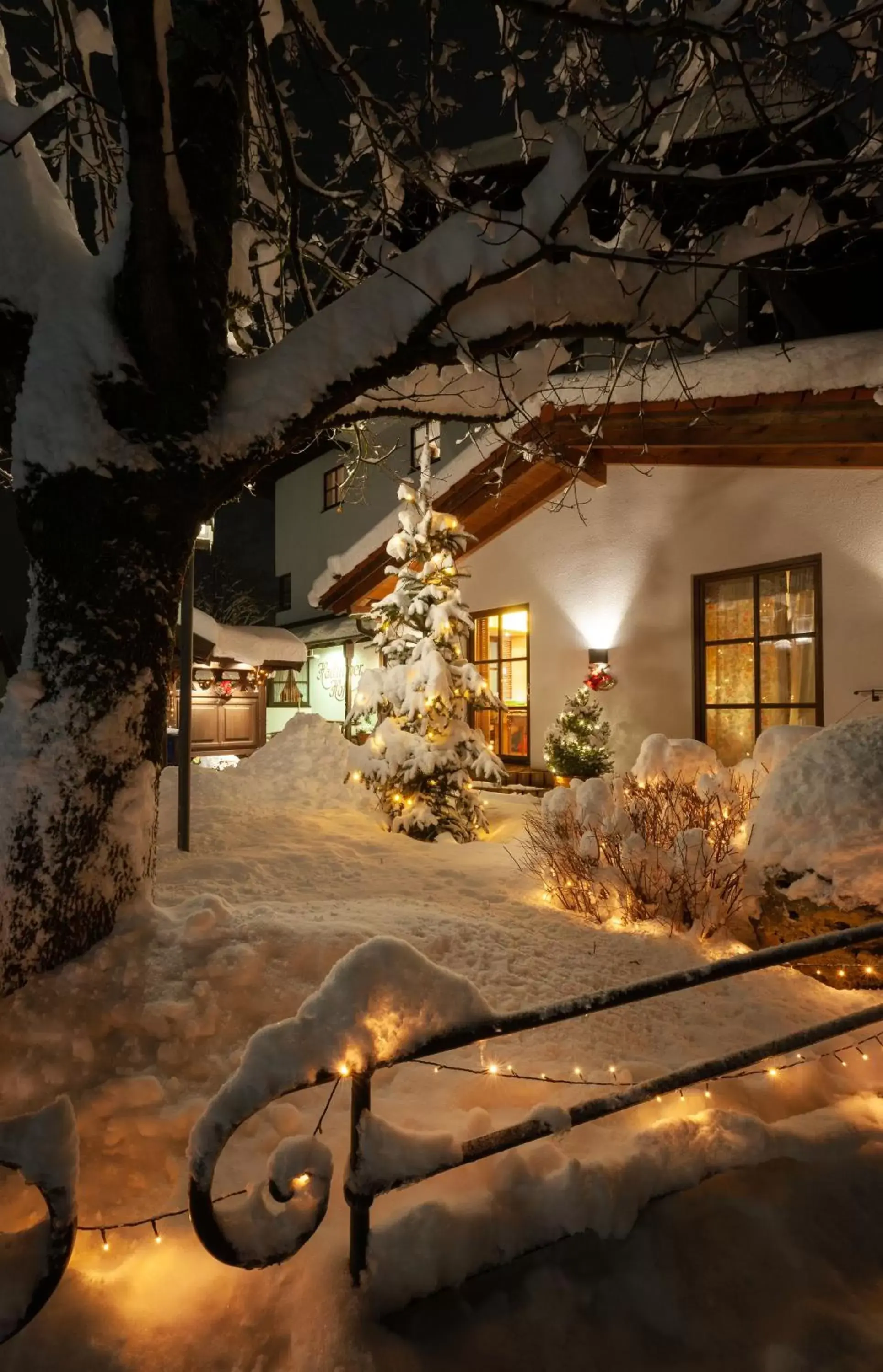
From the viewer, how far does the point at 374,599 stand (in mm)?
14344

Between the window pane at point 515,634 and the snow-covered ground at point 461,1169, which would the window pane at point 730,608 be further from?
the snow-covered ground at point 461,1169

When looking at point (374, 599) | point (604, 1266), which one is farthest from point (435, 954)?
point (374, 599)

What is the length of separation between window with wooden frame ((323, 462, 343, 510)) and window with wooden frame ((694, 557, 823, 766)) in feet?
47.8

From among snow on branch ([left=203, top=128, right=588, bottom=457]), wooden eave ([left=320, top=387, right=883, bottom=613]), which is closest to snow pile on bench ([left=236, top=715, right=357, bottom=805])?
wooden eave ([left=320, top=387, right=883, bottom=613])

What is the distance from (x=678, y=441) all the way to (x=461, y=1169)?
27.1 feet

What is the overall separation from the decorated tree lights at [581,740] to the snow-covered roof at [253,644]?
289 inches

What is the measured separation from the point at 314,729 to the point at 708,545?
644 centimetres

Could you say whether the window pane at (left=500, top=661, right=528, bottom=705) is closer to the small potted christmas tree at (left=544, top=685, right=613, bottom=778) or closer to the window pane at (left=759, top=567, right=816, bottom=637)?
the small potted christmas tree at (left=544, top=685, right=613, bottom=778)

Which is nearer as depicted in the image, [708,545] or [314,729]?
[708,545]

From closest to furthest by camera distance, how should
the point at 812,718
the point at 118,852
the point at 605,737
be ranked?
1. the point at 118,852
2. the point at 812,718
3. the point at 605,737

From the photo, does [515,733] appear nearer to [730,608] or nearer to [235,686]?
[730,608]

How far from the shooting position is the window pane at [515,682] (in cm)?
1278

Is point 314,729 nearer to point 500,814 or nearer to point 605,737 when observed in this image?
point 500,814

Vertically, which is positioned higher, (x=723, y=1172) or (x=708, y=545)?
(x=708, y=545)
